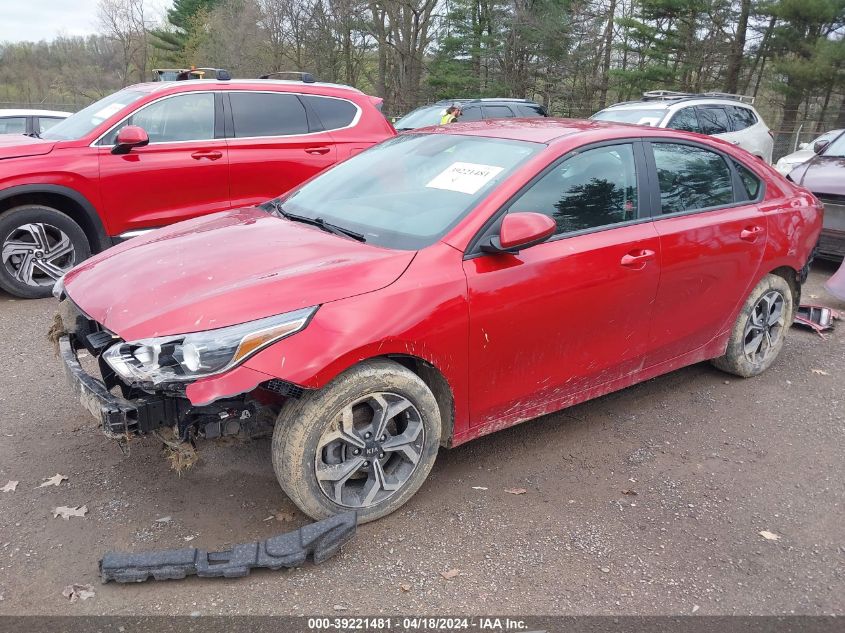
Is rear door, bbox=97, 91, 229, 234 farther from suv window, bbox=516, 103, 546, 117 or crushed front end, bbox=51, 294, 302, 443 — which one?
suv window, bbox=516, 103, 546, 117

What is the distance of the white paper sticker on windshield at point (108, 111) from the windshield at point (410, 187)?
3251mm

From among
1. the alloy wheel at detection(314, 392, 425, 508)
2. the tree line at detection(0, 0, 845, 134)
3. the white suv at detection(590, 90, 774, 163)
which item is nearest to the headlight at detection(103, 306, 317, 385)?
the alloy wheel at detection(314, 392, 425, 508)

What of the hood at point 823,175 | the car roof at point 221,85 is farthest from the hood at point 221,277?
the hood at point 823,175

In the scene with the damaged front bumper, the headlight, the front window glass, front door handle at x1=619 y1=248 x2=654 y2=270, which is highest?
the front window glass

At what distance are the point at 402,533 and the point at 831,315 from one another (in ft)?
15.9

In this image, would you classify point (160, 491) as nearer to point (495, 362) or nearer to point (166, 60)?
point (495, 362)

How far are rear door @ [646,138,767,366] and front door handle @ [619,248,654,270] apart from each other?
125 millimetres

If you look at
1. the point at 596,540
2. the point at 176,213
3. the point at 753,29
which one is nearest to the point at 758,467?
the point at 596,540

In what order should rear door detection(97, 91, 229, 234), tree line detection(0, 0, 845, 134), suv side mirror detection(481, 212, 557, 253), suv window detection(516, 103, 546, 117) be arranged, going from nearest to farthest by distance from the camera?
suv side mirror detection(481, 212, 557, 253), rear door detection(97, 91, 229, 234), suv window detection(516, 103, 546, 117), tree line detection(0, 0, 845, 134)

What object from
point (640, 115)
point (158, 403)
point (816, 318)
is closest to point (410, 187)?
point (158, 403)

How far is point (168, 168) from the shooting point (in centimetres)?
631

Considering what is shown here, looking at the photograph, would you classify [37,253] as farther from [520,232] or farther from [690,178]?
[690,178]

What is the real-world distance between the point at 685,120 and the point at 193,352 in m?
9.89

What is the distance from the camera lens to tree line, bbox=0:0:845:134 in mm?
24156
